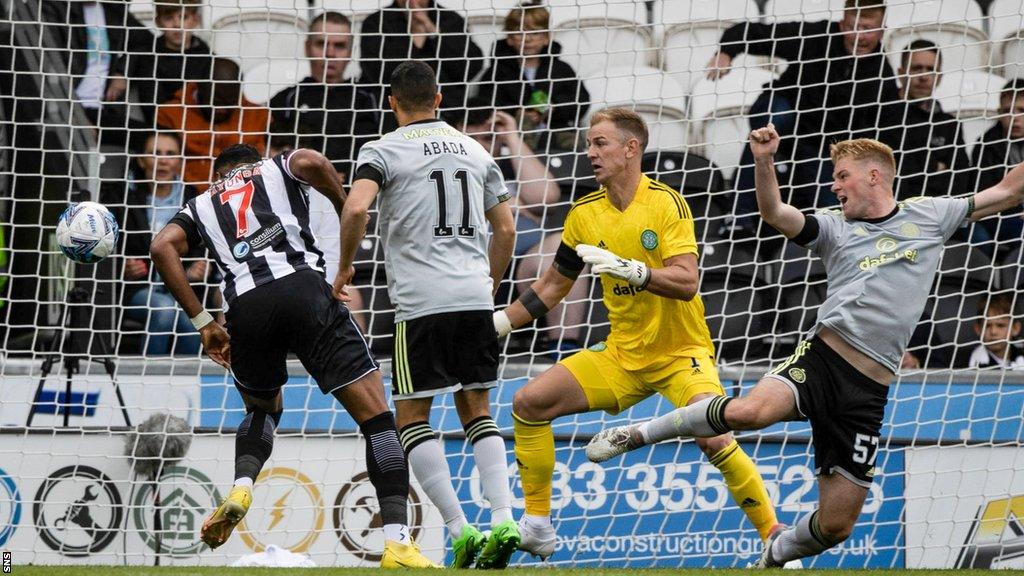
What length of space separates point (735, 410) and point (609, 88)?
414 cm

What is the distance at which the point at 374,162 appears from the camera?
522 centimetres

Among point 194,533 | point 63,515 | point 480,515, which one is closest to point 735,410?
point 480,515

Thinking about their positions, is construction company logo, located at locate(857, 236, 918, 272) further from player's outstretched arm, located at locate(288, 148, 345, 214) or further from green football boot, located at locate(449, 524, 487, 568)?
player's outstretched arm, located at locate(288, 148, 345, 214)

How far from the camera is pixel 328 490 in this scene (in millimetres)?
7145

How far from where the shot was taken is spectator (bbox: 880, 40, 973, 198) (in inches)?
314

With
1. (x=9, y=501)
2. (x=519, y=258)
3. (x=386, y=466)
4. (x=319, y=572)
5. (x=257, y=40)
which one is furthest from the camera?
(x=257, y=40)

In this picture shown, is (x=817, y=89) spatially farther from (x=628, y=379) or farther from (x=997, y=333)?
(x=628, y=379)

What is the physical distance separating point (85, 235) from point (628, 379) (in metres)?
2.52

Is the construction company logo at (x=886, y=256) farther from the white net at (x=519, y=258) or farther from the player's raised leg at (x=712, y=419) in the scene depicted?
the white net at (x=519, y=258)

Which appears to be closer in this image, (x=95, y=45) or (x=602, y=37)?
(x=95, y=45)

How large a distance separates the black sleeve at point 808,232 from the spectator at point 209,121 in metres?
3.97

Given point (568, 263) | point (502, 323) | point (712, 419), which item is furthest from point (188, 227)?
point (712, 419)

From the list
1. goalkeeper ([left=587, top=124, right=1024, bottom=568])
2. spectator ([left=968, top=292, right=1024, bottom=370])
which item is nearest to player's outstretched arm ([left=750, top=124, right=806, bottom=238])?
goalkeeper ([left=587, top=124, right=1024, bottom=568])

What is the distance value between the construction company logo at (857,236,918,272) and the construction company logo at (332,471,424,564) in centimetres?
298
